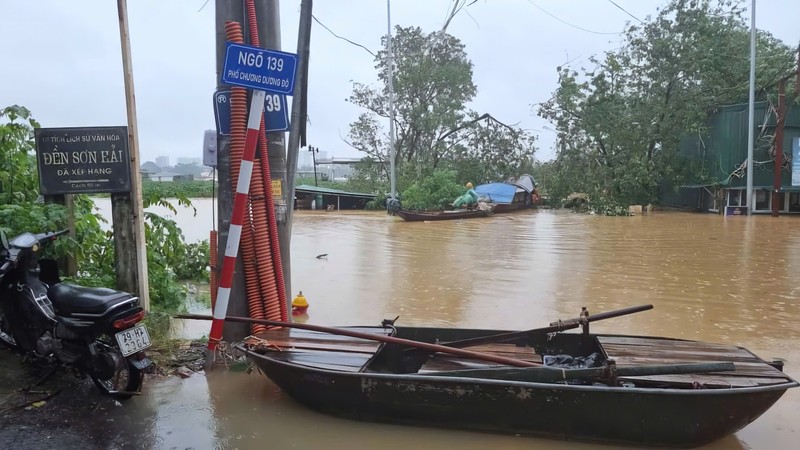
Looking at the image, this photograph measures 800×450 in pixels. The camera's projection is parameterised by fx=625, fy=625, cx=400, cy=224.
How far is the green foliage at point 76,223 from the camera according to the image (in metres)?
5.61

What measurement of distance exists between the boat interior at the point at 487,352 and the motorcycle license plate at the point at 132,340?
28.2 inches

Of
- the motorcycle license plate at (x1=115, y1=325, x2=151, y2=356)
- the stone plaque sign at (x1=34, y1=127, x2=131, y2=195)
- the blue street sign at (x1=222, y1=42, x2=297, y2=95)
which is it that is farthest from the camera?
the stone plaque sign at (x1=34, y1=127, x2=131, y2=195)

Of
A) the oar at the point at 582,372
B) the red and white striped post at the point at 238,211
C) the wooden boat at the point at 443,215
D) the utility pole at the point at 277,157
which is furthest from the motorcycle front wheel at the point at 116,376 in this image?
the wooden boat at the point at 443,215

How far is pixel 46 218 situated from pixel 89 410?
2.16 m

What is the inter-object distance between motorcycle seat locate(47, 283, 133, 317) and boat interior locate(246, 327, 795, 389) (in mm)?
971

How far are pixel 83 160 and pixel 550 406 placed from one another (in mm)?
4694

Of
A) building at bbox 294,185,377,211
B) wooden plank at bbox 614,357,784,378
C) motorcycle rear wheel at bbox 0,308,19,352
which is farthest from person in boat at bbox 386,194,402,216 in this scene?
wooden plank at bbox 614,357,784,378

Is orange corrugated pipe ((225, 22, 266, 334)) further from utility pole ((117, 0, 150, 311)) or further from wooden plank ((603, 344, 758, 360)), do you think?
wooden plank ((603, 344, 758, 360))

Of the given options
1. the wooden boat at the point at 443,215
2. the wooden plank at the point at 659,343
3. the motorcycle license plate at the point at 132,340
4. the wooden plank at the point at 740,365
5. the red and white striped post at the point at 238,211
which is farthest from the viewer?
the wooden boat at the point at 443,215

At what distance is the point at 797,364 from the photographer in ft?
18.7

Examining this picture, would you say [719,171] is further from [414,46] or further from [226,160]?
[226,160]

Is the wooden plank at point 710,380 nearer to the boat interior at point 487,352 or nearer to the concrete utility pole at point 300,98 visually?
the boat interior at point 487,352

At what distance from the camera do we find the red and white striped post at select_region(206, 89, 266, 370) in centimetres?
471

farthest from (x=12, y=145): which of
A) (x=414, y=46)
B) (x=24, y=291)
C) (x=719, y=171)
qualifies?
(x=414, y=46)
